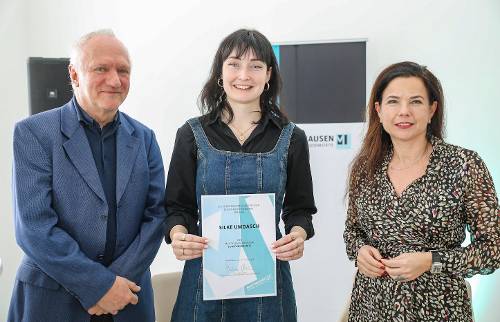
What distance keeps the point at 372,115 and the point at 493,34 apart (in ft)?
8.04

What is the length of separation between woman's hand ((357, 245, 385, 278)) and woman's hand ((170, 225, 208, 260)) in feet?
2.01

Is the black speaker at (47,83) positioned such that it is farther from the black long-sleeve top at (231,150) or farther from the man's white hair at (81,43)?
the black long-sleeve top at (231,150)

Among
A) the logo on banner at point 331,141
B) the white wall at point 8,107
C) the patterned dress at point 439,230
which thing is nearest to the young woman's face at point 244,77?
the patterned dress at point 439,230

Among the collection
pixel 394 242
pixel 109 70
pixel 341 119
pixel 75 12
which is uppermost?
pixel 75 12

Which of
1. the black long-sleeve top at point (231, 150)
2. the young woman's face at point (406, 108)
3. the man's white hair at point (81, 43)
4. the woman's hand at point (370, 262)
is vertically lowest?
the woman's hand at point (370, 262)

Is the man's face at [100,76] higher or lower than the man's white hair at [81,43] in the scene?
lower

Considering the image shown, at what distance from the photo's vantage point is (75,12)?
4.38 meters

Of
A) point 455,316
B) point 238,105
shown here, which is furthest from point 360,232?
point 238,105

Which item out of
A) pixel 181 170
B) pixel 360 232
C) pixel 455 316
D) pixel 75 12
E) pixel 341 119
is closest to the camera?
pixel 455 316

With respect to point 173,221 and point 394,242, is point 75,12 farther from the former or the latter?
point 394,242

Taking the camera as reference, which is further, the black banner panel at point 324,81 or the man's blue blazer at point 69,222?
the black banner panel at point 324,81

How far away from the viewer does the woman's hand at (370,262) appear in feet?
5.78

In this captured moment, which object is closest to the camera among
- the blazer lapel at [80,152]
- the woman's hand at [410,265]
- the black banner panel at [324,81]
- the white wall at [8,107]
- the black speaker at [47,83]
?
the woman's hand at [410,265]

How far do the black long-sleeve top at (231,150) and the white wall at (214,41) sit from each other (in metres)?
1.88
